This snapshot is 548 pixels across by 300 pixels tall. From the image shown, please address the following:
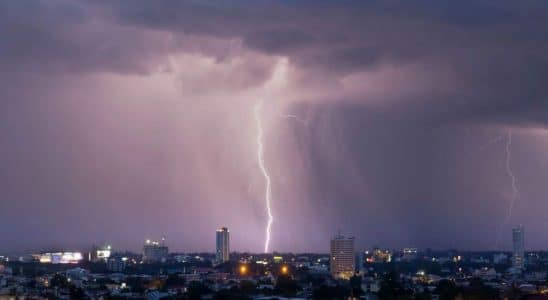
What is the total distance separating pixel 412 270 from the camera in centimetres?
10562

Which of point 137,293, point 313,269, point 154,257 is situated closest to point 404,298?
point 137,293

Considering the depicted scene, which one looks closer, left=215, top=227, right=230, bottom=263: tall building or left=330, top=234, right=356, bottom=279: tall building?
left=330, top=234, right=356, bottom=279: tall building

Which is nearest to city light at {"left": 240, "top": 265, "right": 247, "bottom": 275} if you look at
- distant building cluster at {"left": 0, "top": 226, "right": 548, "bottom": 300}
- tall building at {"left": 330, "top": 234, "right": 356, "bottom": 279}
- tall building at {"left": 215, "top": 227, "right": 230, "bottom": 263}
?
distant building cluster at {"left": 0, "top": 226, "right": 548, "bottom": 300}

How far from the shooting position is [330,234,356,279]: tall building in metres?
110

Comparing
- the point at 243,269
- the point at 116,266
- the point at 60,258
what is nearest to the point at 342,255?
the point at 243,269

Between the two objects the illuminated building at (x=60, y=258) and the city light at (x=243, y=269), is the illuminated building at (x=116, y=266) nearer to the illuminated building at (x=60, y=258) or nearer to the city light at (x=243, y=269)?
the city light at (x=243, y=269)

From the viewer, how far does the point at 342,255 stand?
11344 cm

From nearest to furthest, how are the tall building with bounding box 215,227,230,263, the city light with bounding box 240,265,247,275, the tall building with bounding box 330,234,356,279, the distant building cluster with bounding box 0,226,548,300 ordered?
the distant building cluster with bounding box 0,226,548,300
the city light with bounding box 240,265,247,275
the tall building with bounding box 330,234,356,279
the tall building with bounding box 215,227,230,263

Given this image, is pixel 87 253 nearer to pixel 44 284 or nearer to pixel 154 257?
pixel 154 257

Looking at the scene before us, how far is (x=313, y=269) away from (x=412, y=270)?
34.9 ft

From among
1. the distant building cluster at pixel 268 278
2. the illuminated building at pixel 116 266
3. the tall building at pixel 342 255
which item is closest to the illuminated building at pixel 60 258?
the distant building cluster at pixel 268 278

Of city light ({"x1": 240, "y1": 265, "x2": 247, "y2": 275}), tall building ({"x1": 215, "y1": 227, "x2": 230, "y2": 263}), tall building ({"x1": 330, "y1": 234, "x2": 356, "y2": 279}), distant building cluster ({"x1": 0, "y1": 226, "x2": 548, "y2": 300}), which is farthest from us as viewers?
tall building ({"x1": 215, "y1": 227, "x2": 230, "y2": 263})

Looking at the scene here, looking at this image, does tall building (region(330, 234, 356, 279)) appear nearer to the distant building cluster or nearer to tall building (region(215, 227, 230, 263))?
the distant building cluster

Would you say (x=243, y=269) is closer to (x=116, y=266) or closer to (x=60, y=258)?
(x=116, y=266)
